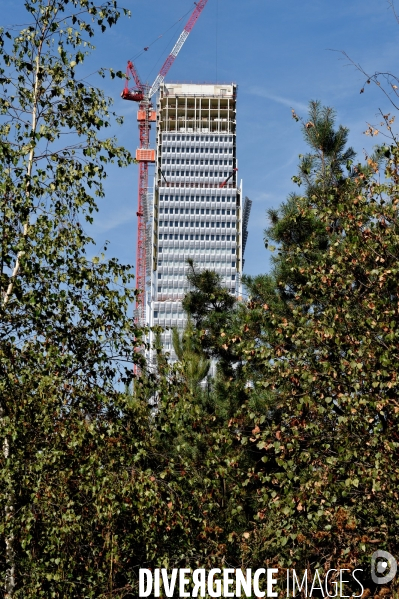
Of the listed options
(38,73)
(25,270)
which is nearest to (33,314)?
(25,270)

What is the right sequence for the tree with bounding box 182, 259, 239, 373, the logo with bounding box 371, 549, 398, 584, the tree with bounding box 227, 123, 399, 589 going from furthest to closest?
1. the tree with bounding box 182, 259, 239, 373
2. the logo with bounding box 371, 549, 398, 584
3. the tree with bounding box 227, 123, 399, 589

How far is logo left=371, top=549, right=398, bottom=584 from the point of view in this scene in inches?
400

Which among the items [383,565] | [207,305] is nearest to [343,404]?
[383,565]

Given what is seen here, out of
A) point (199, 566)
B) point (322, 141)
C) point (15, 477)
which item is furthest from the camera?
point (322, 141)

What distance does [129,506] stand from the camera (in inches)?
414

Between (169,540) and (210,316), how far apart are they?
868 centimetres

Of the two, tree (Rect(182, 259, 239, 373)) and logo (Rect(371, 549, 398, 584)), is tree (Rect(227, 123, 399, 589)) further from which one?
tree (Rect(182, 259, 239, 373))

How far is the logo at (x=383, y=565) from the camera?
400 inches

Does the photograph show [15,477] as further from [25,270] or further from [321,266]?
[321,266]

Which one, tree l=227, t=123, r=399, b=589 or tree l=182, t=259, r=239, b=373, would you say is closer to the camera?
tree l=227, t=123, r=399, b=589

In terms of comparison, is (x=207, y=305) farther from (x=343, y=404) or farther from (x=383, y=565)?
(x=383, y=565)

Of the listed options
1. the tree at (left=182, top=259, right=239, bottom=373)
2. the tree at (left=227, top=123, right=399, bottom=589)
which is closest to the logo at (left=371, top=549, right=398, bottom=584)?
the tree at (left=227, top=123, right=399, bottom=589)

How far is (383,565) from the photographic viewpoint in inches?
400

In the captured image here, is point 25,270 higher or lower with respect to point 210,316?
lower
